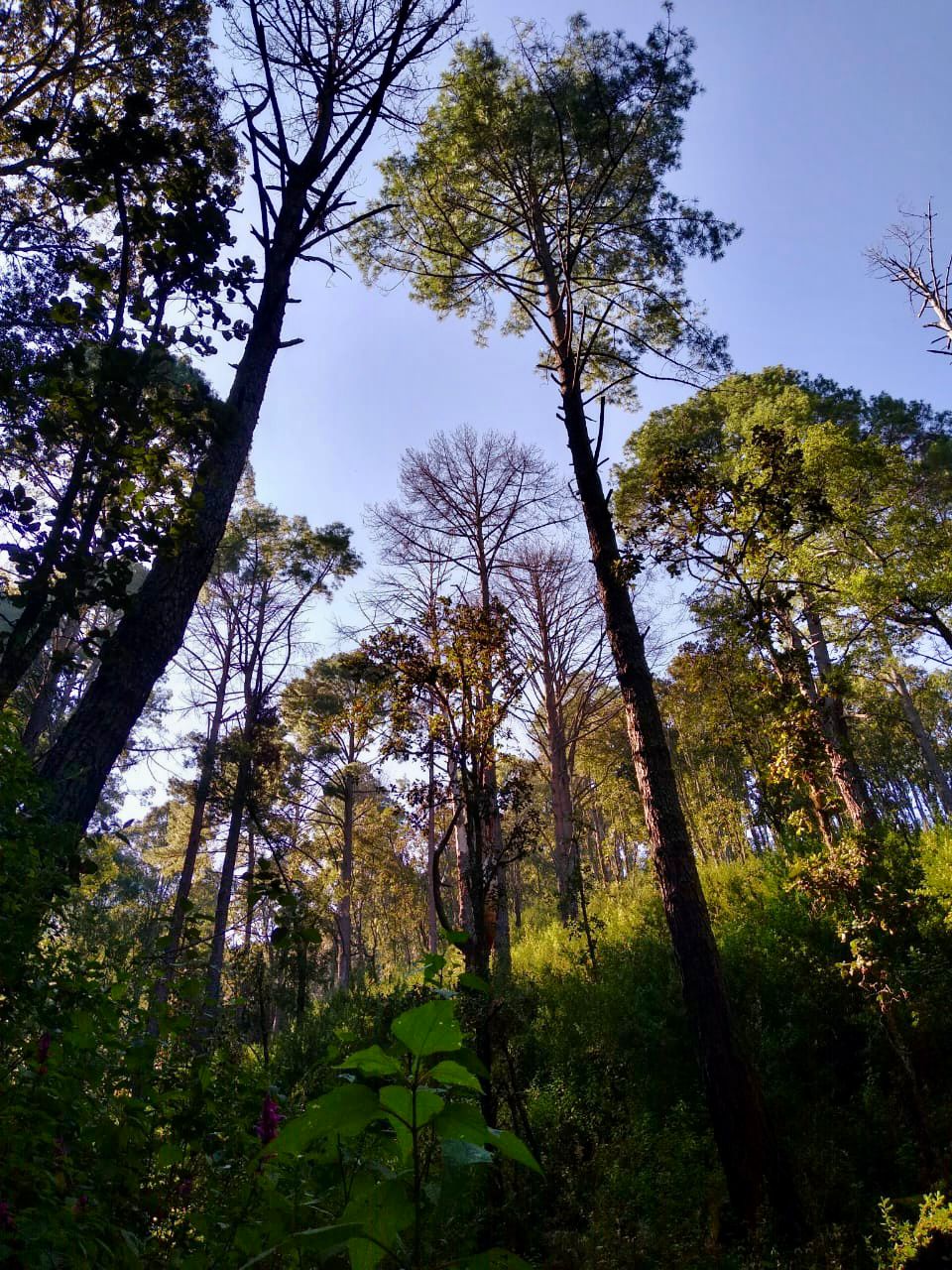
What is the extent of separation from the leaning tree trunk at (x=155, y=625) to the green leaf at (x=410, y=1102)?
200 centimetres

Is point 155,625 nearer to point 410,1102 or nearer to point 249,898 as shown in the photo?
point 249,898

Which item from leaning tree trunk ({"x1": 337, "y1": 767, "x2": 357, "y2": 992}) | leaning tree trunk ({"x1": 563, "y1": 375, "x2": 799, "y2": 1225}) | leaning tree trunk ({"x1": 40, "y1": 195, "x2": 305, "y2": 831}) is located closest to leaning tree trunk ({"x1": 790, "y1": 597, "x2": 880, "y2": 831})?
leaning tree trunk ({"x1": 563, "y1": 375, "x2": 799, "y2": 1225})

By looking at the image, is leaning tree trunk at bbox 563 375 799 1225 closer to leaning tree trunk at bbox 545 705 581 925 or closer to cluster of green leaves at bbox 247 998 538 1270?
cluster of green leaves at bbox 247 998 538 1270

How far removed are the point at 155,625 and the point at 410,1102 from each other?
3097 millimetres

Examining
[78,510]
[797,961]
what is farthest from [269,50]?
[797,961]

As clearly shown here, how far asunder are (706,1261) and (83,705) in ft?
14.6

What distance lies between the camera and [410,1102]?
658mm

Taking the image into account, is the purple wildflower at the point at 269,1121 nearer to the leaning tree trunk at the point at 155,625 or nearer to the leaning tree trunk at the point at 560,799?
the leaning tree trunk at the point at 155,625

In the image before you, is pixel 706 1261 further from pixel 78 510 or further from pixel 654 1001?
pixel 78 510

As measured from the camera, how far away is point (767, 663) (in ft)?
27.5

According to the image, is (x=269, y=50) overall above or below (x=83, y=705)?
above

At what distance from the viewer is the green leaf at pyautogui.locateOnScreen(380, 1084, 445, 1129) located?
648 millimetres

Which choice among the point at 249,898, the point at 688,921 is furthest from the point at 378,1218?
the point at 688,921

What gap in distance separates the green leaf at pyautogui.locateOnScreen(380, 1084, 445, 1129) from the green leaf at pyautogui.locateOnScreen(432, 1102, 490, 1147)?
0.03 m
